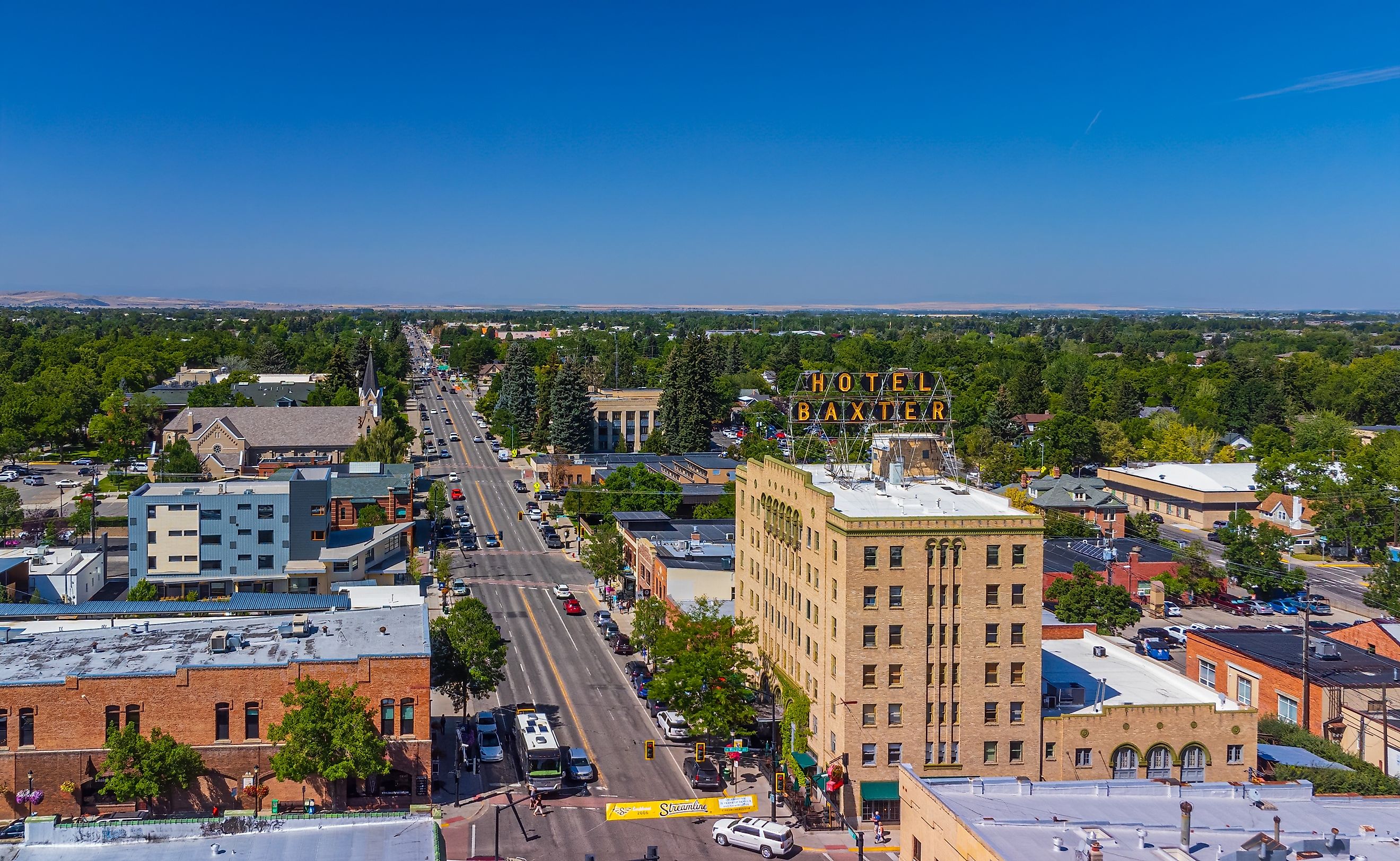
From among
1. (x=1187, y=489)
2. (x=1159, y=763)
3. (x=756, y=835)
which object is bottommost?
(x=756, y=835)

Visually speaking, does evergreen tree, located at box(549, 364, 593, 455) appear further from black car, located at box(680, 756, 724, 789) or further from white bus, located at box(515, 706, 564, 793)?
black car, located at box(680, 756, 724, 789)

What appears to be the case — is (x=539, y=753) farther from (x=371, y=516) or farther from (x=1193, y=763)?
(x=371, y=516)

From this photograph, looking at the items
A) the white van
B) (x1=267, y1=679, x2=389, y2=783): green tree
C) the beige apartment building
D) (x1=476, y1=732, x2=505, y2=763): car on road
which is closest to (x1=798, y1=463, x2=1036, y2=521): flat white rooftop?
the beige apartment building

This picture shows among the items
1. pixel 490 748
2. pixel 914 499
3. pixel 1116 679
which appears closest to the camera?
pixel 490 748

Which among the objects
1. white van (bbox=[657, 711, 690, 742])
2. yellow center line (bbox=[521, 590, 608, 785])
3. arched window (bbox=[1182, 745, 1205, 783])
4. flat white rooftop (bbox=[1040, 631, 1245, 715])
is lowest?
yellow center line (bbox=[521, 590, 608, 785])

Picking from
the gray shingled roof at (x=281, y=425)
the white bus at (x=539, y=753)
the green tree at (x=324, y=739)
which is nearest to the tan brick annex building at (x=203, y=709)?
the green tree at (x=324, y=739)

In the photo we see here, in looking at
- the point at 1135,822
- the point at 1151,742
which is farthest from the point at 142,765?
the point at 1151,742
